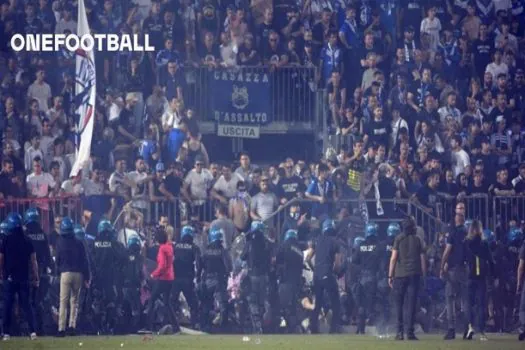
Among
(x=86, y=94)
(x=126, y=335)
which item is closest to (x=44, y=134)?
(x=86, y=94)

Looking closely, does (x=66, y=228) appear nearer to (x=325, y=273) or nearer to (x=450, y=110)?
(x=325, y=273)

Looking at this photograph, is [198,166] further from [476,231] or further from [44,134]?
[476,231]

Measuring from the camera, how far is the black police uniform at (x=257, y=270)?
28.4m

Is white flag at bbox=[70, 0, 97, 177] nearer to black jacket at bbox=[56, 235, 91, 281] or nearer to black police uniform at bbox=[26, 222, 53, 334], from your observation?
black police uniform at bbox=[26, 222, 53, 334]

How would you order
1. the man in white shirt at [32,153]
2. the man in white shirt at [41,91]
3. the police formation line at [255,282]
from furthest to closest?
1. the man in white shirt at [41,91]
2. the man in white shirt at [32,153]
3. the police formation line at [255,282]

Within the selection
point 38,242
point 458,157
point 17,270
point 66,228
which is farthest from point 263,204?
point 17,270

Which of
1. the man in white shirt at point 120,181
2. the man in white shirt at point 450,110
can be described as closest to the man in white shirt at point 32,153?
the man in white shirt at point 120,181

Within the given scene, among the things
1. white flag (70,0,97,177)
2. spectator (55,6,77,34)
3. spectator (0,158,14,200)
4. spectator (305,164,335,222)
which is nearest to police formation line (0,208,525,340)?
spectator (305,164,335,222)

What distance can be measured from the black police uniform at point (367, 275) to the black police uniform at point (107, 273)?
4.06m

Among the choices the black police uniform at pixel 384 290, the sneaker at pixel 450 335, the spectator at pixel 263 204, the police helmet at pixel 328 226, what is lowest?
the sneaker at pixel 450 335

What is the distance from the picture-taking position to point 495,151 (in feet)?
107

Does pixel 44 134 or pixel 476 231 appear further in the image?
pixel 44 134

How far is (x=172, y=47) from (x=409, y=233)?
29.9ft

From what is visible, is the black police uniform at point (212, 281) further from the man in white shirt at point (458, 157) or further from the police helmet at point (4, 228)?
the man in white shirt at point (458, 157)
